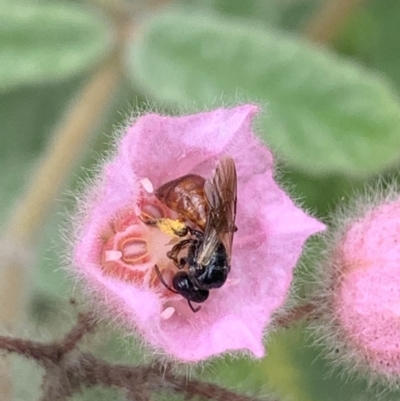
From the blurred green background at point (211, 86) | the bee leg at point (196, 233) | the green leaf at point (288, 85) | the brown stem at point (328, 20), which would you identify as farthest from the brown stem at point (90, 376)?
the brown stem at point (328, 20)

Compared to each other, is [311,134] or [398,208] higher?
[398,208]

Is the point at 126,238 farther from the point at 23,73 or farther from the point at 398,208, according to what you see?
the point at 23,73

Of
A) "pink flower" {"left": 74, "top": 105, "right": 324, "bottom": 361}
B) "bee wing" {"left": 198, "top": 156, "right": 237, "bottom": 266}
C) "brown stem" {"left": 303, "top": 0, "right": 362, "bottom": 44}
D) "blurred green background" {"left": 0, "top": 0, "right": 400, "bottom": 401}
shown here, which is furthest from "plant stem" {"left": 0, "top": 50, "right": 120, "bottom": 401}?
"brown stem" {"left": 303, "top": 0, "right": 362, "bottom": 44}

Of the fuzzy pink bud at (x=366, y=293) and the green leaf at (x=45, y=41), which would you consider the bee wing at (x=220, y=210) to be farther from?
the green leaf at (x=45, y=41)

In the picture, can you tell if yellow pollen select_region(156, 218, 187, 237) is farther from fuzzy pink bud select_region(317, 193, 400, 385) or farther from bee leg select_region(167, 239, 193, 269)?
fuzzy pink bud select_region(317, 193, 400, 385)

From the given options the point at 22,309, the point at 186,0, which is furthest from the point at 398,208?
the point at 186,0

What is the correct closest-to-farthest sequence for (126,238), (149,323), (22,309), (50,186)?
(149,323) → (126,238) → (22,309) → (50,186)

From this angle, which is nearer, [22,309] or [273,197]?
[273,197]
